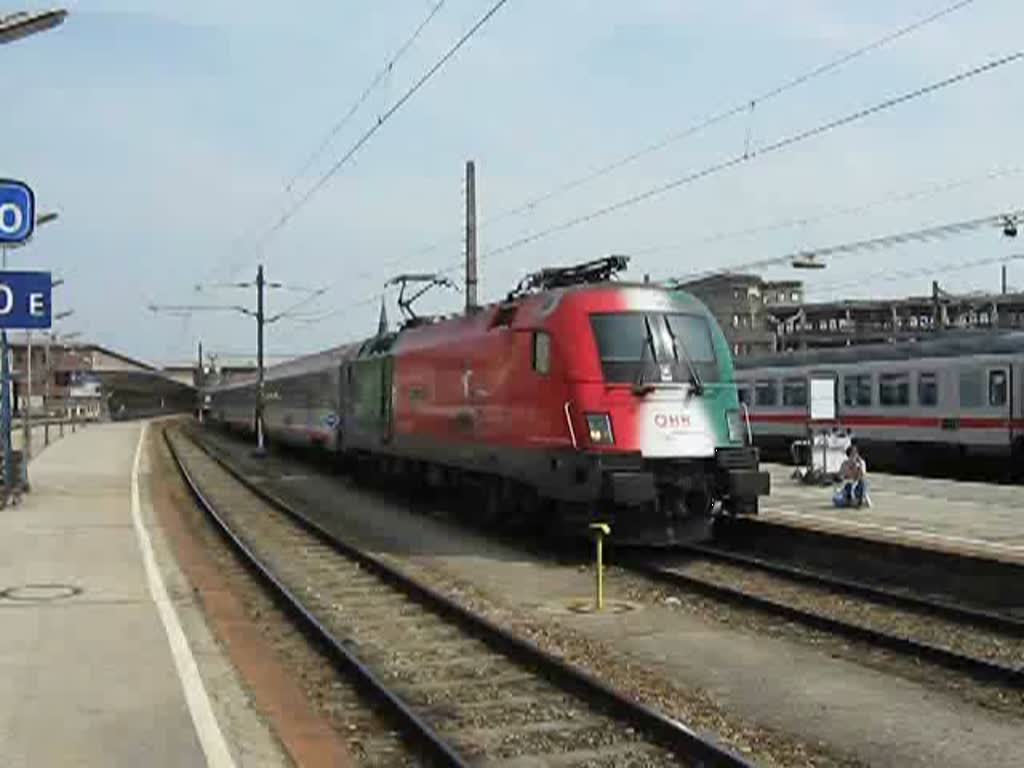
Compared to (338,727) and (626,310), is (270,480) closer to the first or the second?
(626,310)

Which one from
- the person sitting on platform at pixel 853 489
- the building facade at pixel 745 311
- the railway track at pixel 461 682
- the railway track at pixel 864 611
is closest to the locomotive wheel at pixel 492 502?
the railway track at pixel 461 682

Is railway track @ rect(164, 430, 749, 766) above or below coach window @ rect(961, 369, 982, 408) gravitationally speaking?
below

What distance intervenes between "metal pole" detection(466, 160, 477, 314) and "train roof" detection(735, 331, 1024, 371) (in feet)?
31.9

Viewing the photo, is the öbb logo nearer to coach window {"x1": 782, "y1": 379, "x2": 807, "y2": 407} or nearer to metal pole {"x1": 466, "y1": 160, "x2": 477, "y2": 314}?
metal pole {"x1": 466, "y1": 160, "x2": 477, "y2": 314}

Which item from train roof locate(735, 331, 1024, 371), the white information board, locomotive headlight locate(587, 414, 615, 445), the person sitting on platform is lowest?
Result: the person sitting on platform

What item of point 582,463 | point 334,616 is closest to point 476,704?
point 334,616

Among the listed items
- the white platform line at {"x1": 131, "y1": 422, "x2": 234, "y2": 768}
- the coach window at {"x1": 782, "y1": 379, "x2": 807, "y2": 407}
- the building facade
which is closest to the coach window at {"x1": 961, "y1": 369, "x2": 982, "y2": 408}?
the coach window at {"x1": 782, "y1": 379, "x2": 807, "y2": 407}

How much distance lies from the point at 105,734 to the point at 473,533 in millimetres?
11607

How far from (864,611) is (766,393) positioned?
23530mm

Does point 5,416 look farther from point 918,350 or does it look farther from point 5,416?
point 918,350

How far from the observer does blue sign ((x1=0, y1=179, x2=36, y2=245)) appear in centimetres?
1365

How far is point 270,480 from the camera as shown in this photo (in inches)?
1281

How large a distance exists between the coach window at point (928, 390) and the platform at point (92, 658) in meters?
16.9

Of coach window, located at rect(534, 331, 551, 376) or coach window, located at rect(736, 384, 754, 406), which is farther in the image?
coach window, located at rect(736, 384, 754, 406)
